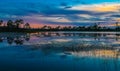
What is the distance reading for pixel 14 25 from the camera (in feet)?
541

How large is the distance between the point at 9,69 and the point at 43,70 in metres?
2.02

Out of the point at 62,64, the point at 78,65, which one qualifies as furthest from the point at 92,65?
the point at 62,64

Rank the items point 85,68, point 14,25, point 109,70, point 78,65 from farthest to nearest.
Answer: point 14,25 → point 78,65 → point 85,68 → point 109,70

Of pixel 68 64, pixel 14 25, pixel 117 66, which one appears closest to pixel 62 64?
pixel 68 64

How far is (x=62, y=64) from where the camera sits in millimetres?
18922

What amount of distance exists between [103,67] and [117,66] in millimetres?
869

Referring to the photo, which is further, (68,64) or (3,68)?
(68,64)

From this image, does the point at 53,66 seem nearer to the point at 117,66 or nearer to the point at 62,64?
the point at 62,64

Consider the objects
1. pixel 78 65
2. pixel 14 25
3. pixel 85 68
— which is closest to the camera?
pixel 85 68

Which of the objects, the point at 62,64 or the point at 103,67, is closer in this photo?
the point at 103,67

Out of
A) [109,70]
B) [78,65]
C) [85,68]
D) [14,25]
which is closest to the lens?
[109,70]

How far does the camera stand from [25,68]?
1714 centimetres

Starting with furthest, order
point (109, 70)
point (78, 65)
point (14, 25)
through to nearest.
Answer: point (14, 25) < point (78, 65) < point (109, 70)

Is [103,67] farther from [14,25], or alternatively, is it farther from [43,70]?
[14,25]
